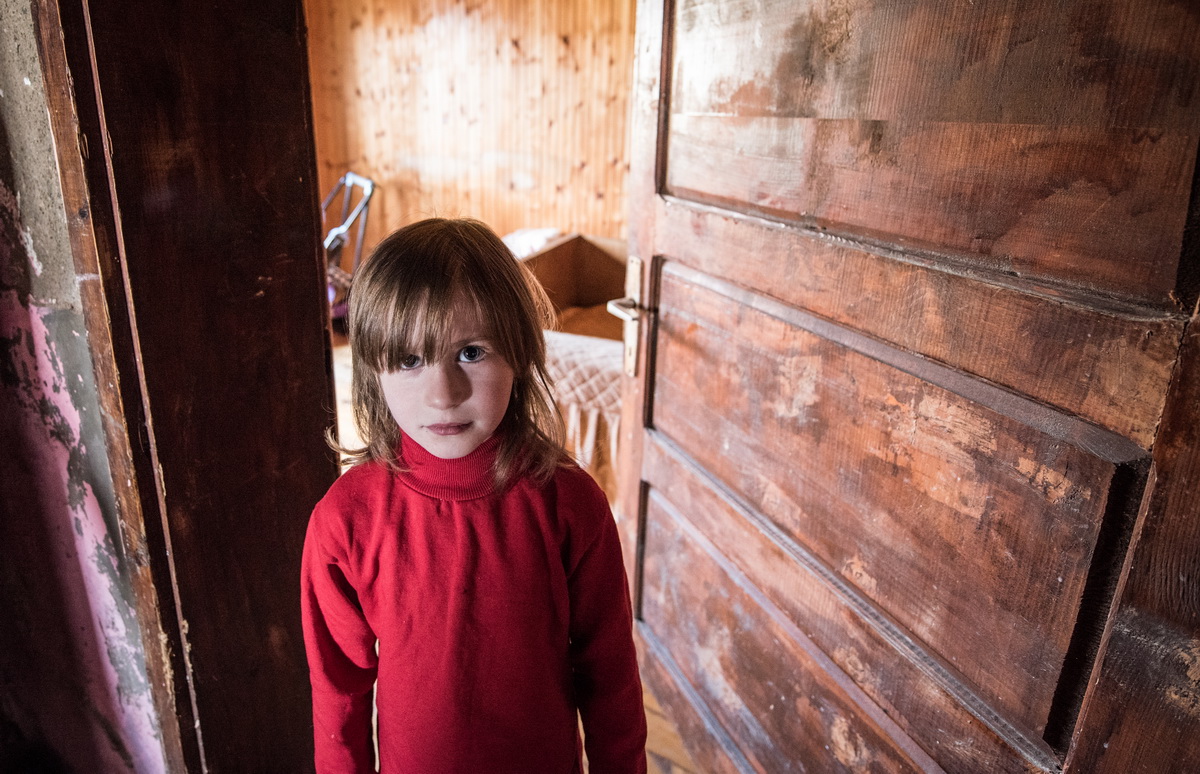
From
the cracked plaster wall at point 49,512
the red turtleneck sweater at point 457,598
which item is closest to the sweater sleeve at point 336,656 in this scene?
the red turtleneck sweater at point 457,598

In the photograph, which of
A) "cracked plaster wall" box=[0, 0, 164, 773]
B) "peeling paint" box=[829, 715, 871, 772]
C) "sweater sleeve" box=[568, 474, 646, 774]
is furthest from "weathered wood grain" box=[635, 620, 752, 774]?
"cracked plaster wall" box=[0, 0, 164, 773]

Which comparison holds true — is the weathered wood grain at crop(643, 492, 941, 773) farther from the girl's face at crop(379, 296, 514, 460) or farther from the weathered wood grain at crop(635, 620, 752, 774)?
the girl's face at crop(379, 296, 514, 460)

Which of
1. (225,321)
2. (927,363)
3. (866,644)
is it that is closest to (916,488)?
(927,363)

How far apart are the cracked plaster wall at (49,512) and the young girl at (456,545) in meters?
0.39

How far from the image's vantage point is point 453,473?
852mm

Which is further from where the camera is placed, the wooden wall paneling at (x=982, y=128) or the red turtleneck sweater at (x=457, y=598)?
the red turtleneck sweater at (x=457, y=598)

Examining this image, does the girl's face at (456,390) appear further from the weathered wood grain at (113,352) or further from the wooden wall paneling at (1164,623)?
the wooden wall paneling at (1164,623)

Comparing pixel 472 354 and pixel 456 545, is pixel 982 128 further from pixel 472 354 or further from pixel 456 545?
pixel 456 545

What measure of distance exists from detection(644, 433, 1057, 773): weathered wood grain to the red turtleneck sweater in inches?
17.2

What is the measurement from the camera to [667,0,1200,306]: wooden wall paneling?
2.25ft

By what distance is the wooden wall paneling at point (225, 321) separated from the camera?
84cm

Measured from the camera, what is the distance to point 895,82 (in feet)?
3.10

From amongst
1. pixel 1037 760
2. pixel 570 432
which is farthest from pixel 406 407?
pixel 570 432

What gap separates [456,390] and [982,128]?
63 cm
